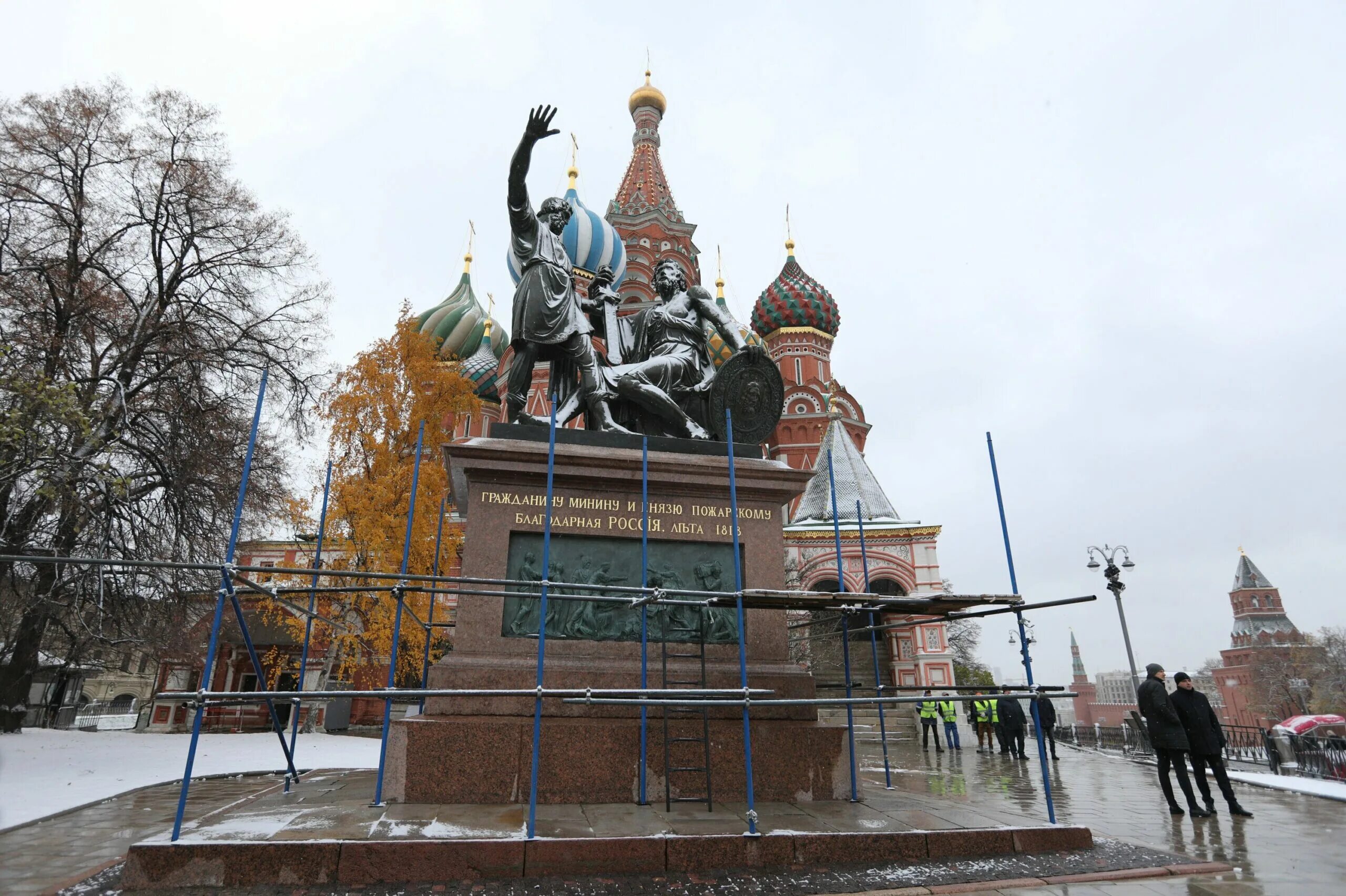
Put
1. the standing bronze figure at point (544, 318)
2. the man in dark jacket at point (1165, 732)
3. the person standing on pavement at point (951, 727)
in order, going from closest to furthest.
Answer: the man in dark jacket at point (1165, 732)
the standing bronze figure at point (544, 318)
the person standing on pavement at point (951, 727)

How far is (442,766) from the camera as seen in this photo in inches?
230

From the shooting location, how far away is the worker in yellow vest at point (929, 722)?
47.9 ft

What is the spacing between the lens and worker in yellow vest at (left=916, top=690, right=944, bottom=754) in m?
14.6

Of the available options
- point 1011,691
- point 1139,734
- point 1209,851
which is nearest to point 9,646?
point 1011,691

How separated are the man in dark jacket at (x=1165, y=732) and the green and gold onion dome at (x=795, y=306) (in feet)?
112

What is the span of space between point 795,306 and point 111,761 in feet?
116

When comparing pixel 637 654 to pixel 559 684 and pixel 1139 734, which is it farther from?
pixel 1139 734

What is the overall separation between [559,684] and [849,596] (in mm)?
2533

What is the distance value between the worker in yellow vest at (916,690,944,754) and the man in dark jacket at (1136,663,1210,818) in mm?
5730

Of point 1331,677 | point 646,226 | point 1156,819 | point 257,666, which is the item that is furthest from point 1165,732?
point 1331,677

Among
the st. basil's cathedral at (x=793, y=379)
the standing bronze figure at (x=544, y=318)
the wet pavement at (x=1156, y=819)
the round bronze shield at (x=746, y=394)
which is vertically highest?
the st. basil's cathedral at (x=793, y=379)

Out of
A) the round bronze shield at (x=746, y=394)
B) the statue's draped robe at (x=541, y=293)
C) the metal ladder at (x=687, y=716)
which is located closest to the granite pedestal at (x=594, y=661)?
the metal ladder at (x=687, y=716)

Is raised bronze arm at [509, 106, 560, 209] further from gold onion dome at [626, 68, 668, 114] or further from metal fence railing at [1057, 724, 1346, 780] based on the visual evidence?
gold onion dome at [626, 68, 668, 114]

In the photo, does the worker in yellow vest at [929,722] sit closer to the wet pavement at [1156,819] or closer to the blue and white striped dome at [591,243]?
the wet pavement at [1156,819]
